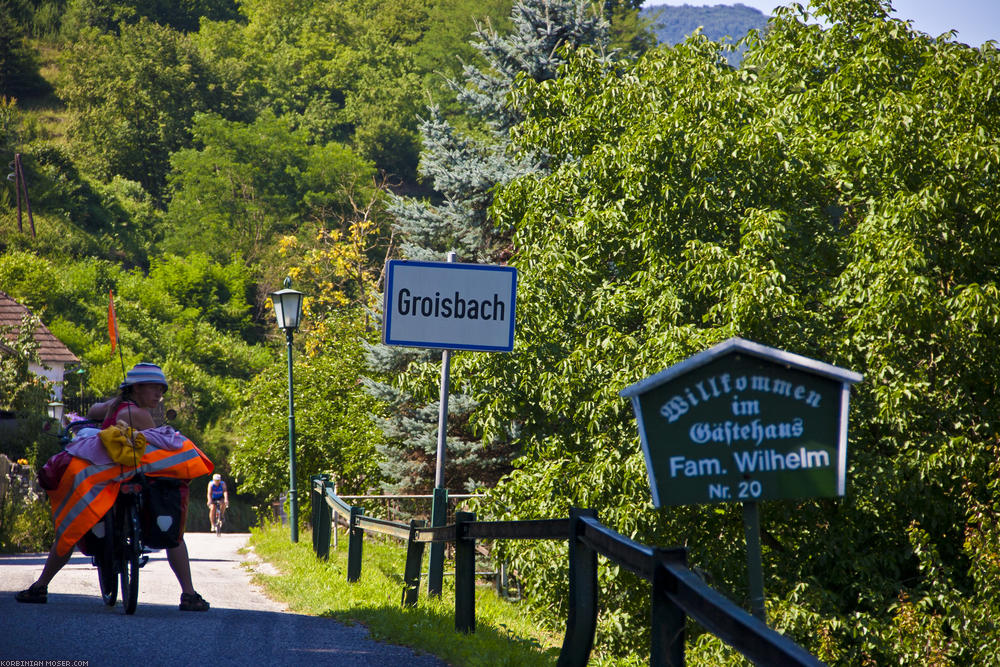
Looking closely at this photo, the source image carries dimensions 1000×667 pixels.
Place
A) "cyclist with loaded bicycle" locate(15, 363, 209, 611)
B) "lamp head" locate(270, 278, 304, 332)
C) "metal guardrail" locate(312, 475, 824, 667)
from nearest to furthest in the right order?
"metal guardrail" locate(312, 475, 824, 667)
"cyclist with loaded bicycle" locate(15, 363, 209, 611)
"lamp head" locate(270, 278, 304, 332)

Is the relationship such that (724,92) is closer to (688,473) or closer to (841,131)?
(841,131)

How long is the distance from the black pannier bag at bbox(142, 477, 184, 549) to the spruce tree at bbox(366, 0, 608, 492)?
48.4 ft

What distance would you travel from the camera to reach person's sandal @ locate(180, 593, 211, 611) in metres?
8.09

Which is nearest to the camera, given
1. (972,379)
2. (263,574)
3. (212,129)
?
(263,574)

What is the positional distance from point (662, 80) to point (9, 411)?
1480cm

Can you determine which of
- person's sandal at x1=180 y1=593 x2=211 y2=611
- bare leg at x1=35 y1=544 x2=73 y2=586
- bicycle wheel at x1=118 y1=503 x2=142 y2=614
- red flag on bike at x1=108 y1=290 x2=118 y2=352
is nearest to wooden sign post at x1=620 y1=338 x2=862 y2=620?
bicycle wheel at x1=118 y1=503 x2=142 y2=614

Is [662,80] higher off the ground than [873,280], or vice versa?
[662,80]

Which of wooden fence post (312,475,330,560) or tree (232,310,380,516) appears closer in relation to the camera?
wooden fence post (312,475,330,560)

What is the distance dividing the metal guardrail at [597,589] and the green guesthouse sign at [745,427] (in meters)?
0.43

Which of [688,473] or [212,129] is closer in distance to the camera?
[688,473]

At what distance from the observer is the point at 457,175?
2456 cm

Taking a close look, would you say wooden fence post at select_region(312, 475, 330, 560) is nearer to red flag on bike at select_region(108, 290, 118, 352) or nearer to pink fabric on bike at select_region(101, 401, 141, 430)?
pink fabric on bike at select_region(101, 401, 141, 430)

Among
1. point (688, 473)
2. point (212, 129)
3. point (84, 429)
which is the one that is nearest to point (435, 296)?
point (84, 429)

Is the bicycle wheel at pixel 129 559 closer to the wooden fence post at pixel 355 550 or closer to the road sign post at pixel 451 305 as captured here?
the road sign post at pixel 451 305
